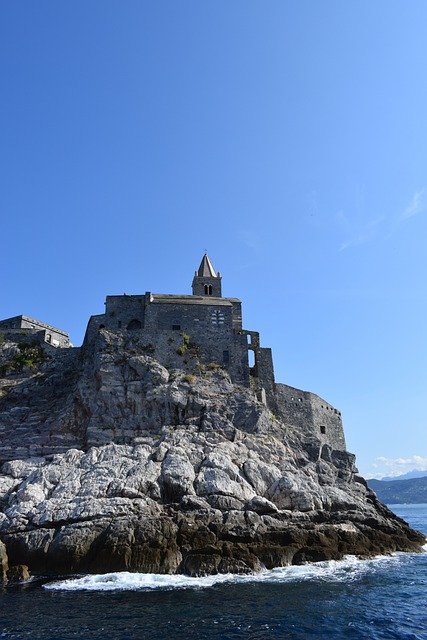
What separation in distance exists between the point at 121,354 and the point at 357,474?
1006 inches

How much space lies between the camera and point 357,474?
47438mm

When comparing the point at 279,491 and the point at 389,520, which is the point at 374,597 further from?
the point at 389,520

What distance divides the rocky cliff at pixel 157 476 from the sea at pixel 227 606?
70.5 inches

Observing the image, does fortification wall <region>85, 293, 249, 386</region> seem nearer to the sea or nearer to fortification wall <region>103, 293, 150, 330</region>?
Answer: fortification wall <region>103, 293, 150, 330</region>

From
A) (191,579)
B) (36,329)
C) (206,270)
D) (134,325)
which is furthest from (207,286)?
(191,579)

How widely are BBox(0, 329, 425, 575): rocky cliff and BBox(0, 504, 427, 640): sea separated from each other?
179 centimetres

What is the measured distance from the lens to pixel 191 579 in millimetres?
24844

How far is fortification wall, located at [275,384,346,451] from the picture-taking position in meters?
45.2

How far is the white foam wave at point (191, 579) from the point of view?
77.4 feet

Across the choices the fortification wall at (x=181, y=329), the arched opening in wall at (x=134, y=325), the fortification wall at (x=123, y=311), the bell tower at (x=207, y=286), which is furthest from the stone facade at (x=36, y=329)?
the bell tower at (x=207, y=286)

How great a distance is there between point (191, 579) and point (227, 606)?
5265 millimetres

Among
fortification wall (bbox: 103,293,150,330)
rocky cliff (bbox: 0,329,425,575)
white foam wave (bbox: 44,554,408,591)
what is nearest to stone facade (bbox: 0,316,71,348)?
rocky cliff (bbox: 0,329,425,575)

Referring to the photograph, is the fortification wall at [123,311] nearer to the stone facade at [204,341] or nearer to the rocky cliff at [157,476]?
the stone facade at [204,341]

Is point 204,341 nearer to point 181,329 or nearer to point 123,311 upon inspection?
point 181,329
